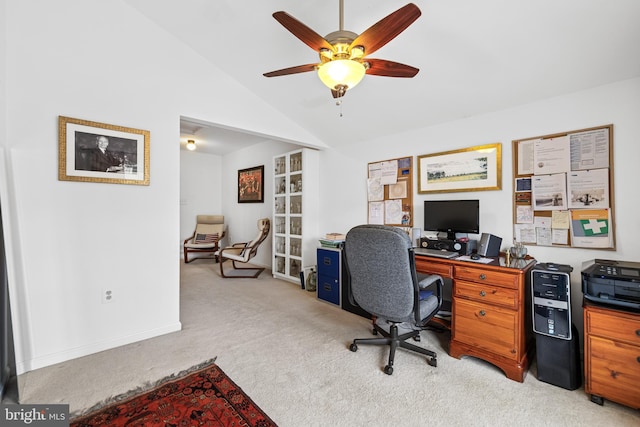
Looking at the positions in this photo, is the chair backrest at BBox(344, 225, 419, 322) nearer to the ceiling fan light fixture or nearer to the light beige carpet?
the light beige carpet

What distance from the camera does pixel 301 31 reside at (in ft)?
4.84

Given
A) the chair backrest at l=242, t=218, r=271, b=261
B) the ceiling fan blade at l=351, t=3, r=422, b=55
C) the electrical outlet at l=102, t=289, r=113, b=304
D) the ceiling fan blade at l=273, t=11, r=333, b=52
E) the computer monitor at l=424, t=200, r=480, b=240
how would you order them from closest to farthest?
the ceiling fan blade at l=351, t=3, r=422, b=55
the ceiling fan blade at l=273, t=11, r=333, b=52
the electrical outlet at l=102, t=289, r=113, b=304
the computer monitor at l=424, t=200, r=480, b=240
the chair backrest at l=242, t=218, r=271, b=261

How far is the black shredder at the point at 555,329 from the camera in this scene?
5.89ft

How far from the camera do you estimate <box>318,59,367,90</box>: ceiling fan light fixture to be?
5.05 ft

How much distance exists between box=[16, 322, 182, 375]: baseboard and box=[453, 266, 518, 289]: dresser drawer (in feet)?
8.42

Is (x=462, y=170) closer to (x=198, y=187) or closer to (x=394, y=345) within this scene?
(x=394, y=345)

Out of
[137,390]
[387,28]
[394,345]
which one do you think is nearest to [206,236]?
[137,390]

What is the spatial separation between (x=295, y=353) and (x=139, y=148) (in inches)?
87.2

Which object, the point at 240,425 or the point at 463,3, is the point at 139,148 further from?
the point at 463,3

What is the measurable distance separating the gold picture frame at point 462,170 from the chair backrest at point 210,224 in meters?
4.63

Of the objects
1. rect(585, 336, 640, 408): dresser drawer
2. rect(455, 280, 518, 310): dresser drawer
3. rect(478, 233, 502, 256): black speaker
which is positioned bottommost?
rect(585, 336, 640, 408): dresser drawer

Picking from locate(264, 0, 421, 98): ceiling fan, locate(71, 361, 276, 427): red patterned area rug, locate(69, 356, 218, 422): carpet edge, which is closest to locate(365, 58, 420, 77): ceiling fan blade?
locate(264, 0, 421, 98): ceiling fan

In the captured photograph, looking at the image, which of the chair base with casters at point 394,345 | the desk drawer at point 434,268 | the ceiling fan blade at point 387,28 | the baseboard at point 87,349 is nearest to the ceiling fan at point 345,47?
the ceiling fan blade at point 387,28

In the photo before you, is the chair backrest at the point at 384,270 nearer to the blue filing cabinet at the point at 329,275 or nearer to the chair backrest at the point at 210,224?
the blue filing cabinet at the point at 329,275
